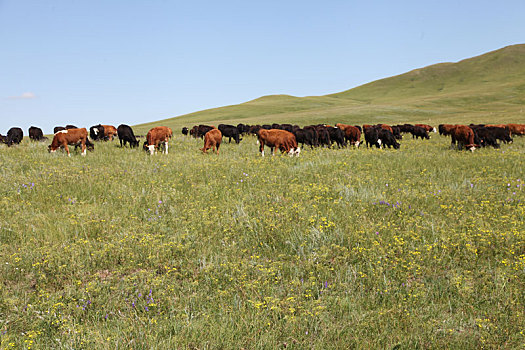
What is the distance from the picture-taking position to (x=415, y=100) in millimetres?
89000

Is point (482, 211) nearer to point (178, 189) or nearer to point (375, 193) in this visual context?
point (375, 193)

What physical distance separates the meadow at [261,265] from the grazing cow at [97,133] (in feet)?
54.9

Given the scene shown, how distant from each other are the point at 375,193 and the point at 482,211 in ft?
7.51

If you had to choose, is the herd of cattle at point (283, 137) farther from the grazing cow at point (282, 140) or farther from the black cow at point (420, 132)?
the black cow at point (420, 132)

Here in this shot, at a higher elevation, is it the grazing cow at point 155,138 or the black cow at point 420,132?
the grazing cow at point 155,138

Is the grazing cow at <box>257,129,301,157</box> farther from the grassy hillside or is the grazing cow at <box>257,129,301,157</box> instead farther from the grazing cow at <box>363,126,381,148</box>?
the grassy hillside

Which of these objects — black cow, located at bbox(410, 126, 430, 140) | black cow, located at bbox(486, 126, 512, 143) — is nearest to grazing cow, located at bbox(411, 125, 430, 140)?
black cow, located at bbox(410, 126, 430, 140)

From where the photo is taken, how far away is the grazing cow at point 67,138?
49.0ft

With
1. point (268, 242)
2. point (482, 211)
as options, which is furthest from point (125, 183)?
point (482, 211)

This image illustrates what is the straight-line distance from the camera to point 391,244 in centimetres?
520

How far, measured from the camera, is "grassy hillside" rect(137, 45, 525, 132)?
200 ft

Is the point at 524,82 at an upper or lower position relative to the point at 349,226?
upper

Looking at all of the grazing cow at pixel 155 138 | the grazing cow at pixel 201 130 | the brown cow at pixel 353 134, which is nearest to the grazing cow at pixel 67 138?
the grazing cow at pixel 155 138

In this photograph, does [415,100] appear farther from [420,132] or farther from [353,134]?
[353,134]
